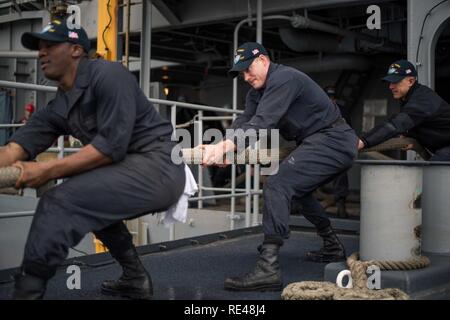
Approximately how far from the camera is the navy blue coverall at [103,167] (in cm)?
238

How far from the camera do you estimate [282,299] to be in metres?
3.02

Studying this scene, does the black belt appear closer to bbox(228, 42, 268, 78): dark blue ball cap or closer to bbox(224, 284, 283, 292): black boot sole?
bbox(228, 42, 268, 78): dark blue ball cap

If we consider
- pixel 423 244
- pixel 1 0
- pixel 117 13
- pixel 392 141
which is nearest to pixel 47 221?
pixel 423 244

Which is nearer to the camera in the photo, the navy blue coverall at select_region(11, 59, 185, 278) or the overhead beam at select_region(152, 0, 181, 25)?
the navy blue coverall at select_region(11, 59, 185, 278)

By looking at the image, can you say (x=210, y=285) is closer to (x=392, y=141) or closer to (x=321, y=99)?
(x=321, y=99)

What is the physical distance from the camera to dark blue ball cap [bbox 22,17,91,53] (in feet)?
8.28

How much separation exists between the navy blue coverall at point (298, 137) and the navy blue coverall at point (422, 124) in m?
0.54

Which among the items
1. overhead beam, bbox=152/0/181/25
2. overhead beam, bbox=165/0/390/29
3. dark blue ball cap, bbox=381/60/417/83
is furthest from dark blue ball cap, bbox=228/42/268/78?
overhead beam, bbox=152/0/181/25

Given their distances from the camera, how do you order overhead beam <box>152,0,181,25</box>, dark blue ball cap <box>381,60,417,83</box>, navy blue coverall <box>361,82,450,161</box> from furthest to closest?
overhead beam <box>152,0,181,25</box>
dark blue ball cap <box>381,60,417,83</box>
navy blue coverall <box>361,82,450,161</box>

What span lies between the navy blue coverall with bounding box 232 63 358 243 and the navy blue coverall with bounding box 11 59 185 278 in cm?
70

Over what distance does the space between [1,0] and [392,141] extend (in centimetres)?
856

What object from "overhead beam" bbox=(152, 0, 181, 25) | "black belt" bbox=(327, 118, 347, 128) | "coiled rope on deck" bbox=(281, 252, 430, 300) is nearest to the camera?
"coiled rope on deck" bbox=(281, 252, 430, 300)

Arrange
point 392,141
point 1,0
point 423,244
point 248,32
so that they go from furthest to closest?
point 1,0, point 248,32, point 392,141, point 423,244

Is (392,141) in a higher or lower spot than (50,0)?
lower
